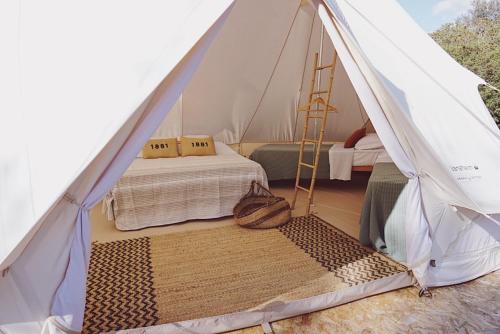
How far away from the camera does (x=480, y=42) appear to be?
870 centimetres

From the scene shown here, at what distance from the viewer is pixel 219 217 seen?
10.7 feet

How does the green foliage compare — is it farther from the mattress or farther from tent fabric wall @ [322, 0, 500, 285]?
tent fabric wall @ [322, 0, 500, 285]

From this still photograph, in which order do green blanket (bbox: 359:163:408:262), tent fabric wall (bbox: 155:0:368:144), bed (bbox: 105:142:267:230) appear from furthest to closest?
tent fabric wall (bbox: 155:0:368:144)
bed (bbox: 105:142:267:230)
green blanket (bbox: 359:163:408:262)

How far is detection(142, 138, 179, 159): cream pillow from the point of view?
3.74m

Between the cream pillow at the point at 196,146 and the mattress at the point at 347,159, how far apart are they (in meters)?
1.59

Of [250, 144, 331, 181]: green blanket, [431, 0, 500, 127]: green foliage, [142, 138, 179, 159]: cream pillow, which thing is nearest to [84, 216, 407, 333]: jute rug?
[142, 138, 179, 159]: cream pillow

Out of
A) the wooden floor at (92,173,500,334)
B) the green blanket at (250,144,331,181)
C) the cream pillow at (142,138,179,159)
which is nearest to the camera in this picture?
the wooden floor at (92,173,500,334)

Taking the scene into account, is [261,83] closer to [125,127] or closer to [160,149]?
[160,149]

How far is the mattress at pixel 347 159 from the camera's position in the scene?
12.8 ft

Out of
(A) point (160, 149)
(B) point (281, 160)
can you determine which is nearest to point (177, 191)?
(A) point (160, 149)

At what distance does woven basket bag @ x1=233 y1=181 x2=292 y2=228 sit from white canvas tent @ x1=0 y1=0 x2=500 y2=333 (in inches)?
49.0

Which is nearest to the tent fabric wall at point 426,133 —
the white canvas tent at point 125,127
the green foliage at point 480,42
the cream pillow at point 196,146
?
the white canvas tent at point 125,127

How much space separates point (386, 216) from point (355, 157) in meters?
1.83

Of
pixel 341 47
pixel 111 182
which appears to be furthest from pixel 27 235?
pixel 341 47
